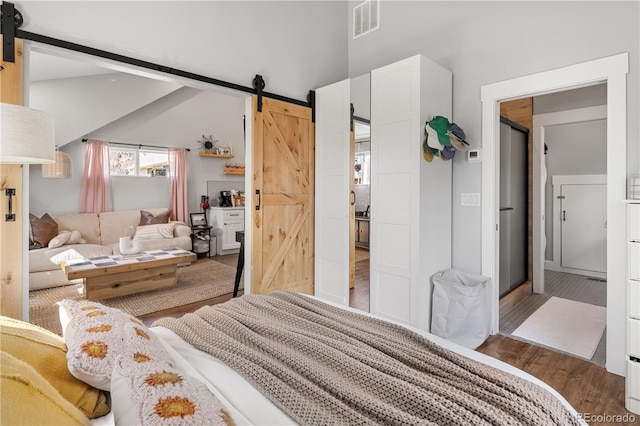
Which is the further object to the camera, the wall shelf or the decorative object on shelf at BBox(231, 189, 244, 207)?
the decorative object on shelf at BBox(231, 189, 244, 207)

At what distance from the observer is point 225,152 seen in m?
6.96

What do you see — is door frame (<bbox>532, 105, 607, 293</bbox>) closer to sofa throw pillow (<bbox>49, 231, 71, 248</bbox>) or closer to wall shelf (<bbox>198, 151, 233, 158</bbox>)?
wall shelf (<bbox>198, 151, 233, 158</bbox>)

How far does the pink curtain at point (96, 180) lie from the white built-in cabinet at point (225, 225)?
1815 millimetres

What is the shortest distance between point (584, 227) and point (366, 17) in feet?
14.0

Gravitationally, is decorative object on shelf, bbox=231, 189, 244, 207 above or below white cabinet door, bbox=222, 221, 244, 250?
above

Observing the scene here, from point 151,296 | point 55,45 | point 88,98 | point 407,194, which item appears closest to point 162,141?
point 88,98

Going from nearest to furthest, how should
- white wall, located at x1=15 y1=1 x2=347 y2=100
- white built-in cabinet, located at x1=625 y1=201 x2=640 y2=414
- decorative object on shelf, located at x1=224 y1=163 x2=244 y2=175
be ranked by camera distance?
white built-in cabinet, located at x1=625 y1=201 x2=640 y2=414 → white wall, located at x1=15 y1=1 x2=347 y2=100 → decorative object on shelf, located at x1=224 y1=163 x2=244 y2=175

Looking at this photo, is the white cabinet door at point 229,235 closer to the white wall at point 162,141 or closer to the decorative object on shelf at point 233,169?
the white wall at point 162,141

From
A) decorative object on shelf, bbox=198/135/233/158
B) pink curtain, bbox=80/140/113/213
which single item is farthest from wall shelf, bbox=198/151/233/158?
pink curtain, bbox=80/140/113/213

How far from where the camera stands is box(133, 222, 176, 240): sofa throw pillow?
5.34m

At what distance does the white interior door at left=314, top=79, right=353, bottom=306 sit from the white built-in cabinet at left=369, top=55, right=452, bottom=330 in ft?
1.30

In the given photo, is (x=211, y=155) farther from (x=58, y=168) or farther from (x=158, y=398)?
(x=158, y=398)

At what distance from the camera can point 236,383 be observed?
44.8 inches

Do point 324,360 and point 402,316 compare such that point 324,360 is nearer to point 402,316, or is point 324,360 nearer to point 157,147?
point 402,316
